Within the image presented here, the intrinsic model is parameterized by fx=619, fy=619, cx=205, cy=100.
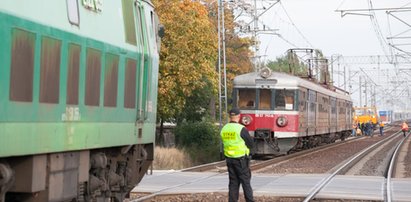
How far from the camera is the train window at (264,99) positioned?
78.6 ft

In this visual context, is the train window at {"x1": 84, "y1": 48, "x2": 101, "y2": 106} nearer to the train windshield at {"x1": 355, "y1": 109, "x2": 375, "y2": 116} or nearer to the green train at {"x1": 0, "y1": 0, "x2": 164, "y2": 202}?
the green train at {"x1": 0, "y1": 0, "x2": 164, "y2": 202}

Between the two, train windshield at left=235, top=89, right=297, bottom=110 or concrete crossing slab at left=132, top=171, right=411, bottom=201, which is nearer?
concrete crossing slab at left=132, top=171, right=411, bottom=201

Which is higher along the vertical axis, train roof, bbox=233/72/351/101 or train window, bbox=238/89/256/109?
train roof, bbox=233/72/351/101

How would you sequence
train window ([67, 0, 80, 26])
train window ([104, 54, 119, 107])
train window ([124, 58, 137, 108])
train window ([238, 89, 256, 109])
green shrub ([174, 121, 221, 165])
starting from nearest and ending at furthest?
train window ([67, 0, 80, 26]) → train window ([104, 54, 119, 107]) → train window ([124, 58, 137, 108]) → train window ([238, 89, 256, 109]) → green shrub ([174, 121, 221, 165])

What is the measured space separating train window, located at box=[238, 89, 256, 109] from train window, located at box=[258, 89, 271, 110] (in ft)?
0.90

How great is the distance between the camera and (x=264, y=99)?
24.1 metres

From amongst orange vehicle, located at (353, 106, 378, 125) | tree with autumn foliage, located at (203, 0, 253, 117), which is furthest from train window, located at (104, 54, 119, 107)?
orange vehicle, located at (353, 106, 378, 125)

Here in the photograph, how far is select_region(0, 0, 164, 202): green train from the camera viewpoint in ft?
18.2

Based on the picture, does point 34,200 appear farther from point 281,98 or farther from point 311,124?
point 311,124

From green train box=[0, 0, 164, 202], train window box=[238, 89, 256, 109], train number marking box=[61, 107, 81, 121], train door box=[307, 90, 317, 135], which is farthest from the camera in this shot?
train door box=[307, 90, 317, 135]

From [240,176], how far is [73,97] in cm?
355

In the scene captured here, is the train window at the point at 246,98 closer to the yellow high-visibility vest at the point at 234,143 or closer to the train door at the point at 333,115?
the train door at the point at 333,115

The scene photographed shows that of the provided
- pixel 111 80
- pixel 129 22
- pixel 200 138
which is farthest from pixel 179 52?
pixel 111 80

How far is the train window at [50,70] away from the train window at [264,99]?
18012mm
